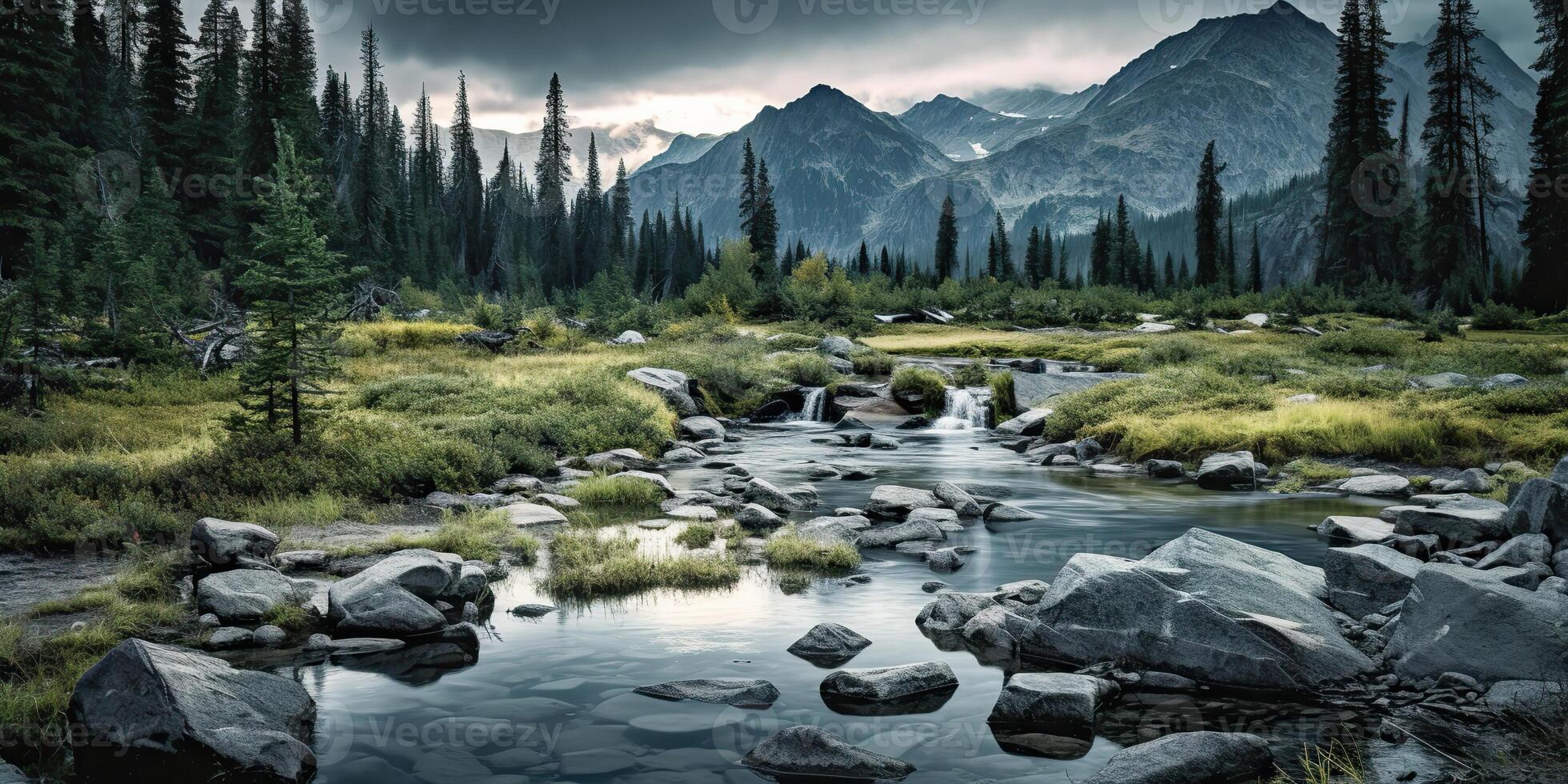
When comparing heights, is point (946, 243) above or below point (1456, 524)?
above

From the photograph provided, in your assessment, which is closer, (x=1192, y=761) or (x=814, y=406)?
(x=1192, y=761)

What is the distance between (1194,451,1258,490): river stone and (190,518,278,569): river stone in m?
15.6

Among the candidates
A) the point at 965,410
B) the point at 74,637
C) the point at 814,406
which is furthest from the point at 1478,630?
the point at 814,406

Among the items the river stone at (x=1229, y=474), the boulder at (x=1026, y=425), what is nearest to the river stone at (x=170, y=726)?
the river stone at (x=1229, y=474)

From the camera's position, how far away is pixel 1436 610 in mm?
6895

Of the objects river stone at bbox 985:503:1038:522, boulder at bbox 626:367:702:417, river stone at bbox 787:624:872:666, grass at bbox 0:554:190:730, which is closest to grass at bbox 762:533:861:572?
river stone at bbox 787:624:872:666

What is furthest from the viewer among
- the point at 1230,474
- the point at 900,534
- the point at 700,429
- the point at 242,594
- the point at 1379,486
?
the point at 700,429

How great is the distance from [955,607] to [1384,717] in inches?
143

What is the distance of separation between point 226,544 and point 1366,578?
1173 centimetres

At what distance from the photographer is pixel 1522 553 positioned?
8742 mm

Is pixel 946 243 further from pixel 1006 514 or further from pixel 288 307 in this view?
pixel 288 307

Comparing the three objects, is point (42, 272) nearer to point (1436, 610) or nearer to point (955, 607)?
point (955, 607)

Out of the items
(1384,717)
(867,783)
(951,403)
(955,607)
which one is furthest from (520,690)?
(951,403)

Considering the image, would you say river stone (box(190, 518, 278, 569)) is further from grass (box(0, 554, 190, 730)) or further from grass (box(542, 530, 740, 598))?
grass (box(542, 530, 740, 598))
